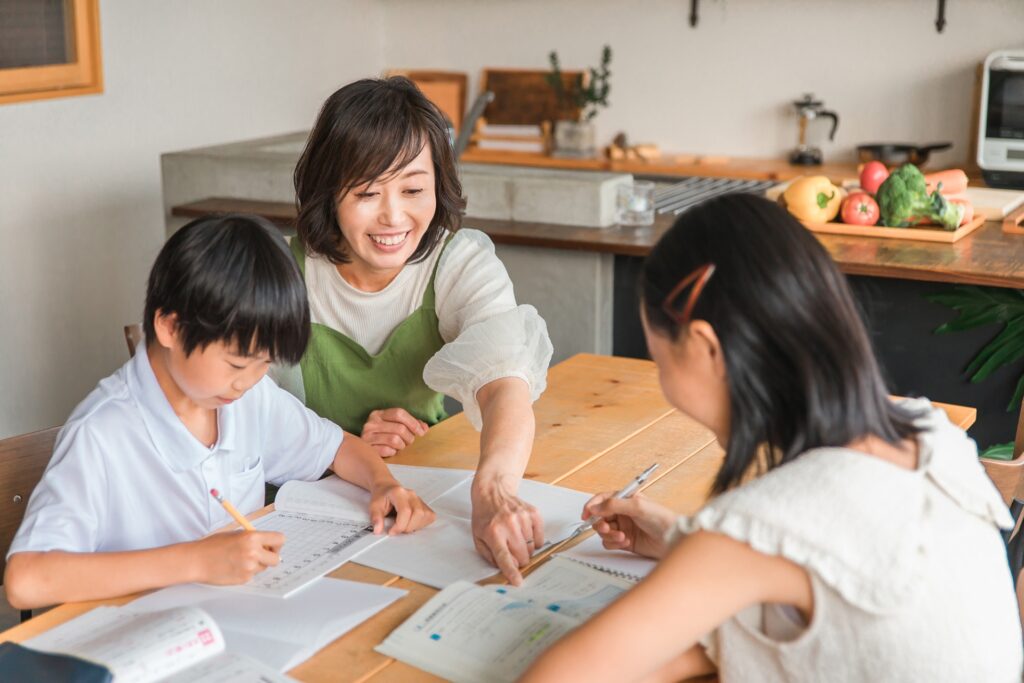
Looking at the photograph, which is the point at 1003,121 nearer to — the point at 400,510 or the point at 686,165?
the point at 686,165

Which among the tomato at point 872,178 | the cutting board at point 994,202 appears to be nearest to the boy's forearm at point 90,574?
the tomato at point 872,178

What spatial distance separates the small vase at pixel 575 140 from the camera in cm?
477

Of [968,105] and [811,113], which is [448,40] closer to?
[811,113]

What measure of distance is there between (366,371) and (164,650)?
917 mm

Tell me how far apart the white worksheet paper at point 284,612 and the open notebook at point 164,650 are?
3 cm

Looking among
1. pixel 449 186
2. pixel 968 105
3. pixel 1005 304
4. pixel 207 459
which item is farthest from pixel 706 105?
pixel 207 459

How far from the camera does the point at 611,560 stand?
1.38m

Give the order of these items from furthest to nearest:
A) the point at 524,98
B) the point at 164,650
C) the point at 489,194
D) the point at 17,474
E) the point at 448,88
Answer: the point at 448,88
the point at 524,98
the point at 489,194
the point at 17,474
the point at 164,650

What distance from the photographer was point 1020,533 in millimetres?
1760

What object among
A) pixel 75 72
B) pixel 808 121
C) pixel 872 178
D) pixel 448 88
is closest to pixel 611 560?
pixel 872 178

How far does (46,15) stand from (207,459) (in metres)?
2.47

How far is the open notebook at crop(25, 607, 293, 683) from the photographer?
1.09 metres

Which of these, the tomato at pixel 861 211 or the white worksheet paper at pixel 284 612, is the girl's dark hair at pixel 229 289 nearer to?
the white worksheet paper at pixel 284 612

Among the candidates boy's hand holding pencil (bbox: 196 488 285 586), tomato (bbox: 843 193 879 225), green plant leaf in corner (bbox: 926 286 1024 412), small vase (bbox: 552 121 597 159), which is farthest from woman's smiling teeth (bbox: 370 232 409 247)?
small vase (bbox: 552 121 597 159)
